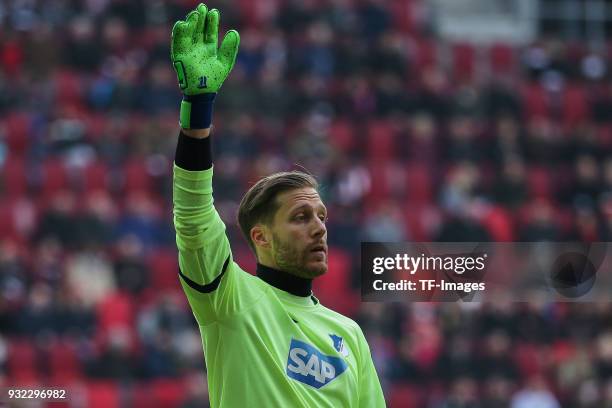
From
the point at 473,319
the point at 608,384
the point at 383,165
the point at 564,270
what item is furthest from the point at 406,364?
the point at 564,270

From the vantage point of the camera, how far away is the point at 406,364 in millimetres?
14930

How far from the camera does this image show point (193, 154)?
3.96 meters

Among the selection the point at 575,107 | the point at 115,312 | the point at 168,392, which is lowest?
the point at 168,392

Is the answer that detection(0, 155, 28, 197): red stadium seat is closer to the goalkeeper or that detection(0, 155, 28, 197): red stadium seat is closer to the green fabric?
the goalkeeper

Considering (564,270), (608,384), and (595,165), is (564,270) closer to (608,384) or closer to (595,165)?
(608,384)

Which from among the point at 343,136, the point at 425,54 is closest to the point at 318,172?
the point at 343,136

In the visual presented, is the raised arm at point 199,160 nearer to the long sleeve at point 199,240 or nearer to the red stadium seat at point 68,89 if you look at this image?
the long sleeve at point 199,240

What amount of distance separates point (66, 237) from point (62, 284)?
79cm

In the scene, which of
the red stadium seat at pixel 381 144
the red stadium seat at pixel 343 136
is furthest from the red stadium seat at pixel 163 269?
the red stadium seat at pixel 381 144

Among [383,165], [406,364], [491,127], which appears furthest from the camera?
[491,127]

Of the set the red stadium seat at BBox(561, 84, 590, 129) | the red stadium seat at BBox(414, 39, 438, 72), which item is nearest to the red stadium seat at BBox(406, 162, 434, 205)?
the red stadium seat at BBox(414, 39, 438, 72)

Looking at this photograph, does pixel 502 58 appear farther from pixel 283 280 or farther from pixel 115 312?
pixel 283 280

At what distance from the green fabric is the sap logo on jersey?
86 cm

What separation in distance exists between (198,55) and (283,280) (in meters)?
0.83
